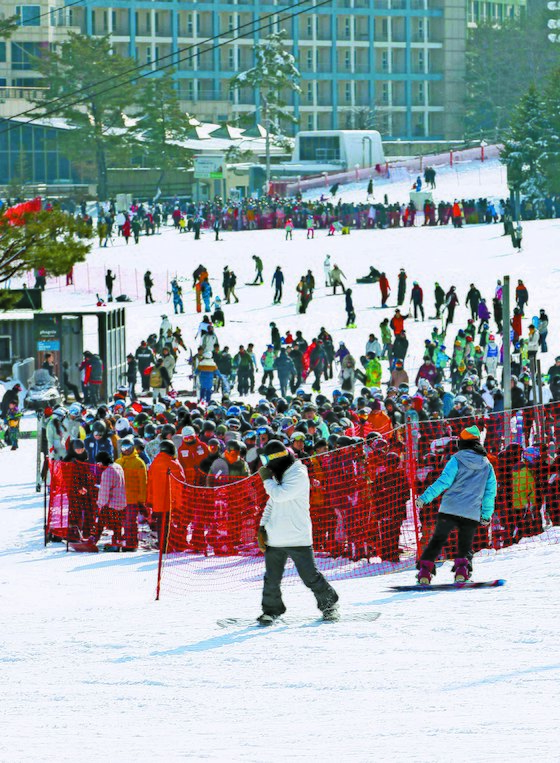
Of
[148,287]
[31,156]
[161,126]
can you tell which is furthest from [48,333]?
[31,156]

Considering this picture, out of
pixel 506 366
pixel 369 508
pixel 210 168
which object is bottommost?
pixel 369 508

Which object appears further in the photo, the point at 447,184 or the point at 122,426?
the point at 447,184

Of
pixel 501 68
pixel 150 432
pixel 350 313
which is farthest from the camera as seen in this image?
pixel 501 68

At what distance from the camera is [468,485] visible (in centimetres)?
1038

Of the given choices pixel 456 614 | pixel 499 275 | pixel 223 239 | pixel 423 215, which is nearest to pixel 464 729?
pixel 456 614

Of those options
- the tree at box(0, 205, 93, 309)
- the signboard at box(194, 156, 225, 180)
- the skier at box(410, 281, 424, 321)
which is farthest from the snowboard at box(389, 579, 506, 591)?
the signboard at box(194, 156, 225, 180)

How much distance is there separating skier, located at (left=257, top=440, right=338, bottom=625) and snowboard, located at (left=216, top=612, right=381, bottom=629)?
5 centimetres

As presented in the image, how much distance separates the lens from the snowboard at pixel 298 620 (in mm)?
9625

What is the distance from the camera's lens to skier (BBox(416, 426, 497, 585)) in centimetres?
1038

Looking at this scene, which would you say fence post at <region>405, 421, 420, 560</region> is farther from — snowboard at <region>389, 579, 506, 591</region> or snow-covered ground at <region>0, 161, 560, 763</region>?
snowboard at <region>389, 579, 506, 591</region>

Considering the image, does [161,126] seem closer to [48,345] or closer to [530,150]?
[530,150]

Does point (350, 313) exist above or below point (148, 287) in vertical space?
below

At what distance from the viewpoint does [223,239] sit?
55.1 metres

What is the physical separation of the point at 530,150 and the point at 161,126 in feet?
64.2
